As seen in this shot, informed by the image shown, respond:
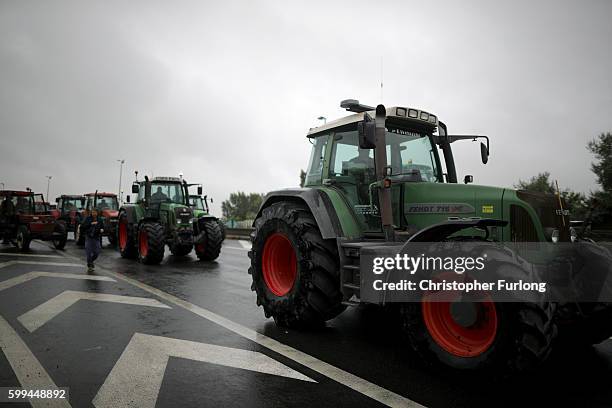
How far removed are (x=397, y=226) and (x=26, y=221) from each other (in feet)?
50.6

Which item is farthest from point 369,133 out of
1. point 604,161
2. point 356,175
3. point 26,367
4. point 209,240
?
point 604,161

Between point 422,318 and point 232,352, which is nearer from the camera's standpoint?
point 422,318

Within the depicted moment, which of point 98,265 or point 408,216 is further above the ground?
point 408,216

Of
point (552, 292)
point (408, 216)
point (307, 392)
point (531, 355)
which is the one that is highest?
point (408, 216)

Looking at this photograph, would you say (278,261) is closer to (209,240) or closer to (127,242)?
(209,240)

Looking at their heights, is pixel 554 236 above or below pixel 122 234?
above

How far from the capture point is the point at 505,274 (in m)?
3.50

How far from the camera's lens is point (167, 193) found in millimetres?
14695

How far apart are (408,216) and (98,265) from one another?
971cm

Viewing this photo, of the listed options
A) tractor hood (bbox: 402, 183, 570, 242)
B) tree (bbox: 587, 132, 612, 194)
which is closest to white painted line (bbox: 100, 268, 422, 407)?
tractor hood (bbox: 402, 183, 570, 242)

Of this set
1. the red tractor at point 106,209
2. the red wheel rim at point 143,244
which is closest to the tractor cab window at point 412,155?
the red wheel rim at point 143,244

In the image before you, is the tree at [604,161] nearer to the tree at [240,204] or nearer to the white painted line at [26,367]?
the white painted line at [26,367]

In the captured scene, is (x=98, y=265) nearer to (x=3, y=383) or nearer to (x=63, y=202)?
(x=3, y=383)

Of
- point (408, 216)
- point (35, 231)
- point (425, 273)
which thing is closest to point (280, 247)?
point (408, 216)
